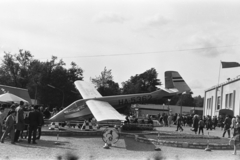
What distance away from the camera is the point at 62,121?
22125 millimetres

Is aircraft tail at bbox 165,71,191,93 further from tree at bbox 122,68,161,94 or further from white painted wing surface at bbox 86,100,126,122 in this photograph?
tree at bbox 122,68,161,94

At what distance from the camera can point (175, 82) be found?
30.4 m

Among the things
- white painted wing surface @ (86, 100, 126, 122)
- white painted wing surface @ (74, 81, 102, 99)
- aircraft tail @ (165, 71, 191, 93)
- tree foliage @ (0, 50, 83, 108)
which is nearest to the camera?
white painted wing surface @ (86, 100, 126, 122)

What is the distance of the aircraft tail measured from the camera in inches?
1188

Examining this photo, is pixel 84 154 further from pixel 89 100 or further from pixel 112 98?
pixel 112 98

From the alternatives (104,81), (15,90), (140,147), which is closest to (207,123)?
(140,147)

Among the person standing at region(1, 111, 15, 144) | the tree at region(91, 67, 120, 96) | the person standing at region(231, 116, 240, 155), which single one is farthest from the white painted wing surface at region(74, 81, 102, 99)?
the tree at region(91, 67, 120, 96)

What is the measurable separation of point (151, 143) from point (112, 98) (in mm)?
9484

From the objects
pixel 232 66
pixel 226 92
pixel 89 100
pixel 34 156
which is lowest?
pixel 34 156

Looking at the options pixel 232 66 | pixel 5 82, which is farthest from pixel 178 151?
pixel 5 82

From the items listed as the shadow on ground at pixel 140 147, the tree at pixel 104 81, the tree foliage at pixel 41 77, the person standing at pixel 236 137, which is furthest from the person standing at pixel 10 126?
the tree at pixel 104 81

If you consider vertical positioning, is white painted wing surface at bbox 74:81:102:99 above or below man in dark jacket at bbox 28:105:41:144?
above

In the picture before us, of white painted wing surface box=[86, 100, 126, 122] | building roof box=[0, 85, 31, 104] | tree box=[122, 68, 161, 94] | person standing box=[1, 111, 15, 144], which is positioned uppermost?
tree box=[122, 68, 161, 94]

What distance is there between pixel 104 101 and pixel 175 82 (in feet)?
31.3
